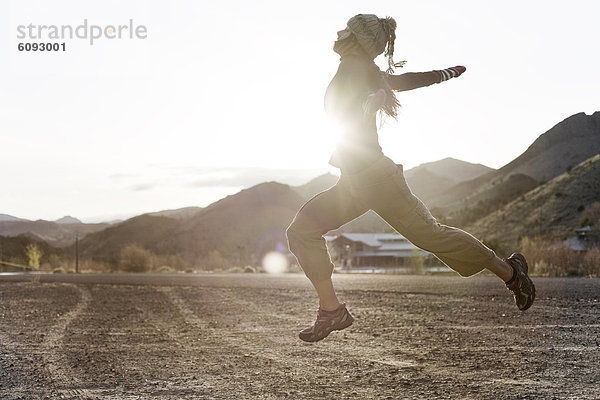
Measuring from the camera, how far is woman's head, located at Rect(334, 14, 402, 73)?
187 inches

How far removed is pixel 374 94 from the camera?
458 cm

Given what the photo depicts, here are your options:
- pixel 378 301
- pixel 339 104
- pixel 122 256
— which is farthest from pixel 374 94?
pixel 122 256

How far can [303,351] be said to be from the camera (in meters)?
15.1

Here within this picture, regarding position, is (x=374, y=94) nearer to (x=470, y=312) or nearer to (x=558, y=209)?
(x=470, y=312)

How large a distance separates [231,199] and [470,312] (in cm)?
15292

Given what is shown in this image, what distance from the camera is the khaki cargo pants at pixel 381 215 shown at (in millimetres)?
4707

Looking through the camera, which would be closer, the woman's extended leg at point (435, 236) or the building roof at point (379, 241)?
the woman's extended leg at point (435, 236)

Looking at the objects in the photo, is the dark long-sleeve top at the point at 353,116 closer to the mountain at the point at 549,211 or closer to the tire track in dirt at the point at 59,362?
the tire track in dirt at the point at 59,362

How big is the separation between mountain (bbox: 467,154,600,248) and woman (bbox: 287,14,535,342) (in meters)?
76.9

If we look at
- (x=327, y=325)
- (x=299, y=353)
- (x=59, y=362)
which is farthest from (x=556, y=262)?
(x=327, y=325)

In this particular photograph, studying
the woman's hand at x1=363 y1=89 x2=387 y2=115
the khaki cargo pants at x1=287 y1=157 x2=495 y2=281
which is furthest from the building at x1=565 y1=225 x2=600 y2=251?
the woman's hand at x1=363 y1=89 x2=387 y2=115

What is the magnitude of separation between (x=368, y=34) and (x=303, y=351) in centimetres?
1119

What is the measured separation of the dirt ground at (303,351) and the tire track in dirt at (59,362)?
3cm

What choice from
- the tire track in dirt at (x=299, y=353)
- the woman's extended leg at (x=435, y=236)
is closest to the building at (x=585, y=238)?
the tire track in dirt at (x=299, y=353)
